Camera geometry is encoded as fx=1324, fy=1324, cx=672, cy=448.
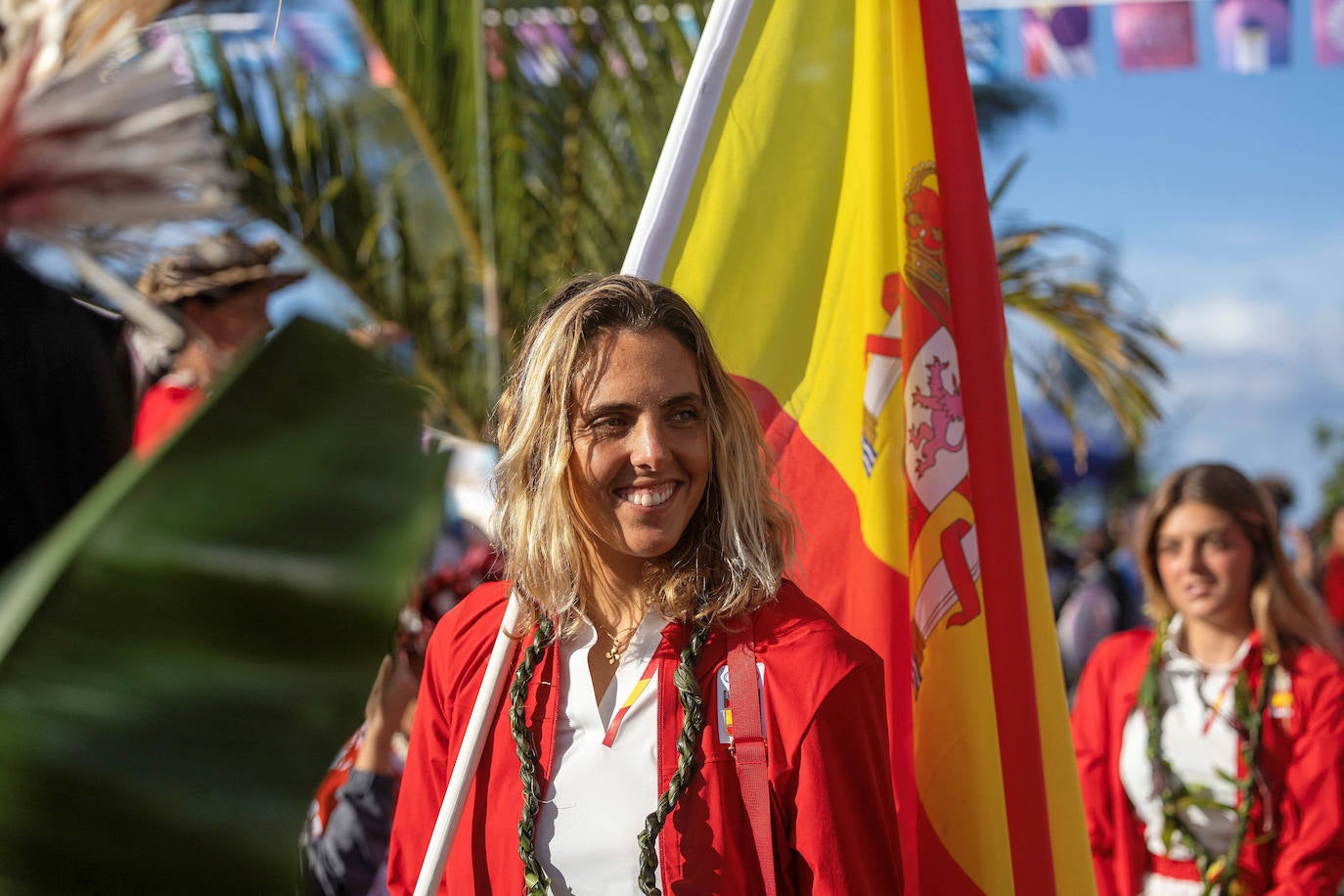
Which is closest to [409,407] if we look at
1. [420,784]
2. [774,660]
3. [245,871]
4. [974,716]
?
[245,871]

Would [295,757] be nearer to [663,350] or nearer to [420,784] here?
[663,350]

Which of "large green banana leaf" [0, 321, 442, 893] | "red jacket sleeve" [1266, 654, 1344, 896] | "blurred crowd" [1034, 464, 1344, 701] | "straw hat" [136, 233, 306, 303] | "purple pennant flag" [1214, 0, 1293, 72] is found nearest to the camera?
"large green banana leaf" [0, 321, 442, 893]

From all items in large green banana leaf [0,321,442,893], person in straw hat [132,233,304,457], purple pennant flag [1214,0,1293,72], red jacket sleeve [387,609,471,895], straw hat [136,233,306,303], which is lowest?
red jacket sleeve [387,609,471,895]

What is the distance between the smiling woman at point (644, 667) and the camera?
63.7 inches

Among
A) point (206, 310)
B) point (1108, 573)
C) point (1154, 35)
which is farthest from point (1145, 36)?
point (206, 310)

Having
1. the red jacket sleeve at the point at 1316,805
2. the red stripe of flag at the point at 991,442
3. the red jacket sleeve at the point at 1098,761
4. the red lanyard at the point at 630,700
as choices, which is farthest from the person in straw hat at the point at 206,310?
the red jacket sleeve at the point at 1316,805

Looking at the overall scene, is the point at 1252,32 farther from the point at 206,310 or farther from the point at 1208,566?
the point at 206,310

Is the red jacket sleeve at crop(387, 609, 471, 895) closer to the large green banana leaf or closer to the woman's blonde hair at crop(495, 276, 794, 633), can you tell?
the woman's blonde hair at crop(495, 276, 794, 633)

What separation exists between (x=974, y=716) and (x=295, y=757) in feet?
5.68

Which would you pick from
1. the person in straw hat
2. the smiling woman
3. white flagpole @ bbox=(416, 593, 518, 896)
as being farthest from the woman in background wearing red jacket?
the person in straw hat

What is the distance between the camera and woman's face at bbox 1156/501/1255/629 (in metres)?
3.65

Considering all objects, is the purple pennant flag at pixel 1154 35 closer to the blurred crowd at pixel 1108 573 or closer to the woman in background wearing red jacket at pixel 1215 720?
the blurred crowd at pixel 1108 573

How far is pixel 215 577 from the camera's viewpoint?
528mm

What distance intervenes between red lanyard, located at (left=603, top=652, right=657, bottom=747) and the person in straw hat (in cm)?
67
